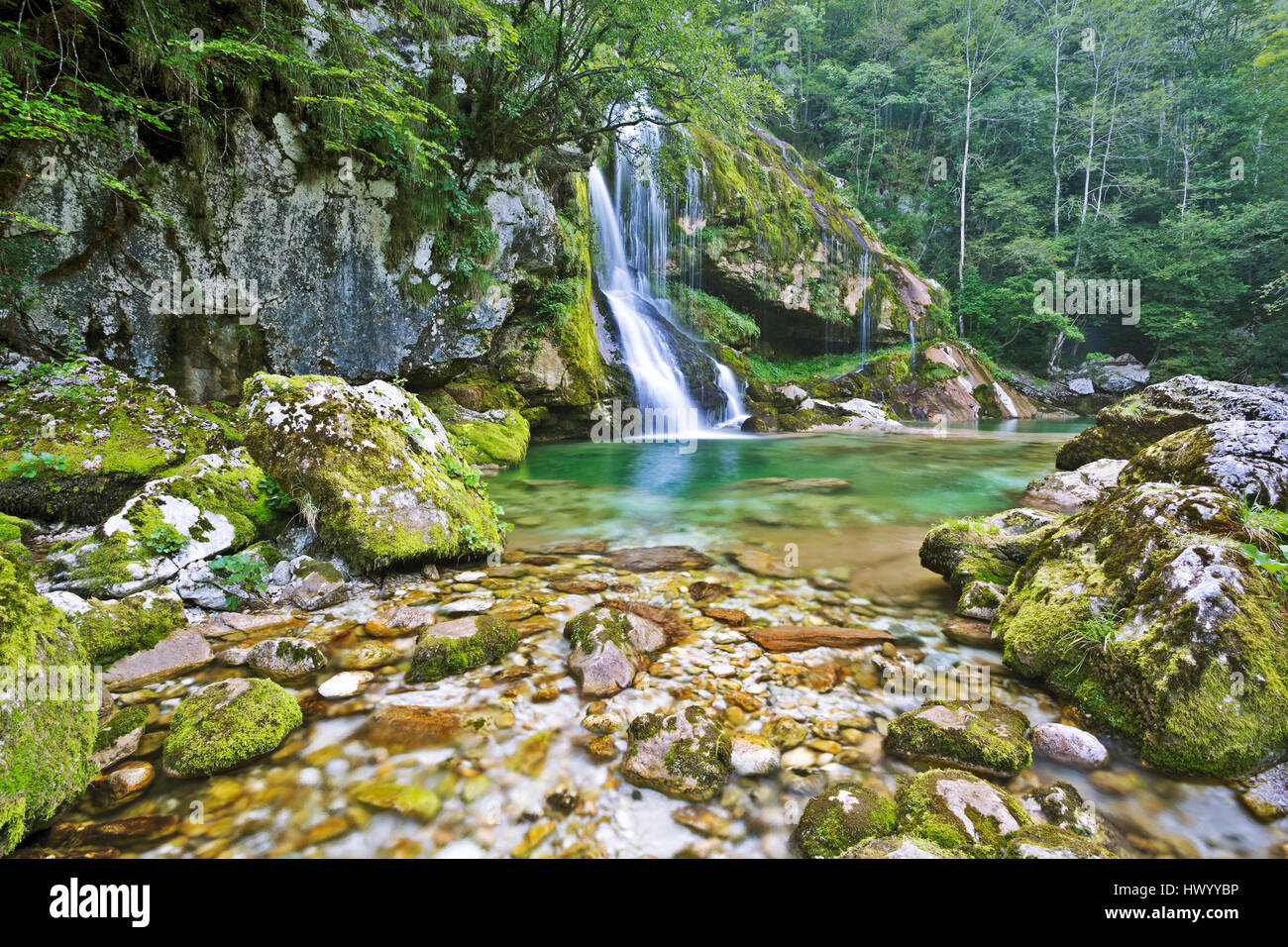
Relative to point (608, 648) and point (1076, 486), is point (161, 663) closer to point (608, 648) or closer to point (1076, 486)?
point (608, 648)

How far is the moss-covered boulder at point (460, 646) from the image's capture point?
8.15ft

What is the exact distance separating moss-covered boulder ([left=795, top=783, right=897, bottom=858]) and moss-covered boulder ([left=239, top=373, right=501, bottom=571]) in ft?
9.30

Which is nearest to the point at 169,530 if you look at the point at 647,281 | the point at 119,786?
the point at 119,786

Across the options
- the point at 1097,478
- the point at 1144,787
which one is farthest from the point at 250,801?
the point at 1097,478

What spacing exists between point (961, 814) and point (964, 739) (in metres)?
Result: 0.43

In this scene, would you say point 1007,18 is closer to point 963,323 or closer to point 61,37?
point 963,323

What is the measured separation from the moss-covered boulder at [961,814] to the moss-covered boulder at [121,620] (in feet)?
11.0

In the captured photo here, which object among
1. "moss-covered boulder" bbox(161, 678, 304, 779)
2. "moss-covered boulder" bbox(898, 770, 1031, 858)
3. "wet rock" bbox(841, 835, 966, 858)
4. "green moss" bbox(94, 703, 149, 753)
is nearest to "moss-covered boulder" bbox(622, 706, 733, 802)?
"wet rock" bbox(841, 835, 966, 858)

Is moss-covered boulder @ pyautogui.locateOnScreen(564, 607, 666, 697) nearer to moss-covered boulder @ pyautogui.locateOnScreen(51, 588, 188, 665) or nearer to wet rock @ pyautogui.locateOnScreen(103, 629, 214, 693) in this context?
wet rock @ pyautogui.locateOnScreen(103, 629, 214, 693)

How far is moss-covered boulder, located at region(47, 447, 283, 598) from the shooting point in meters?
2.80

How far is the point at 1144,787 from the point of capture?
182cm

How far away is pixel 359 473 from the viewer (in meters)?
3.51
